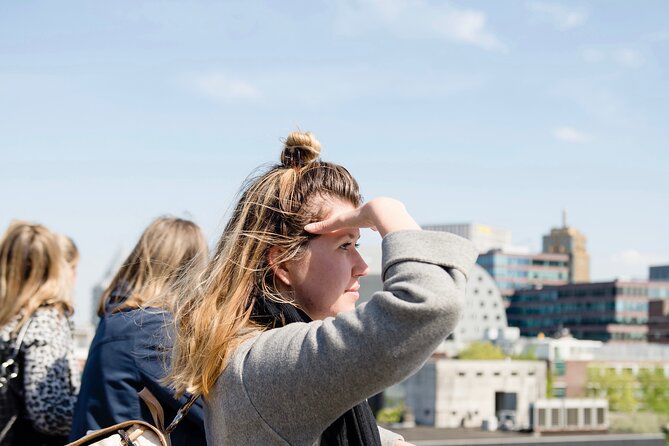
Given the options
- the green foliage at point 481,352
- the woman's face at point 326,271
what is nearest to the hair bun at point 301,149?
the woman's face at point 326,271

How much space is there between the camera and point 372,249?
49156 millimetres

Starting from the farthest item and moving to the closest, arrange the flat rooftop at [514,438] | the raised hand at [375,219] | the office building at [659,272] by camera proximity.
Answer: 1. the office building at [659,272]
2. the flat rooftop at [514,438]
3. the raised hand at [375,219]

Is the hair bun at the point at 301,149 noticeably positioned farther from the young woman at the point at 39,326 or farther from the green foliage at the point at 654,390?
the green foliage at the point at 654,390

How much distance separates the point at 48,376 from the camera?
4840 mm

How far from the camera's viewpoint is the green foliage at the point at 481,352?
82.6 metres

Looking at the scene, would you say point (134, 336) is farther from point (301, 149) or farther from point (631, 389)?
point (631, 389)

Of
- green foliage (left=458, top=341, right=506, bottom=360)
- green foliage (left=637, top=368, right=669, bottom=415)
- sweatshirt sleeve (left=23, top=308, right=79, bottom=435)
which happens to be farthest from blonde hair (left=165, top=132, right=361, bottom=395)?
green foliage (left=637, top=368, right=669, bottom=415)

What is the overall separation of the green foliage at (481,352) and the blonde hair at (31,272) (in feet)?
258

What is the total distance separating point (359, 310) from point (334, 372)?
15cm

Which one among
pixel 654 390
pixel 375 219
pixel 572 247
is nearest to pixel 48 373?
pixel 375 219

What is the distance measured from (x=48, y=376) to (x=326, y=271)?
280cm

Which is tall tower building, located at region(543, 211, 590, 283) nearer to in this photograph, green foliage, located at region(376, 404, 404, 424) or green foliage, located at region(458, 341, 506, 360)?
green foliage, located at region(458, 341, 506, 360)

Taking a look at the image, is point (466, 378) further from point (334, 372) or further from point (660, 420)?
point (334, 372)

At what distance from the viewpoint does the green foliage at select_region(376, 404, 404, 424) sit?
234 ft
